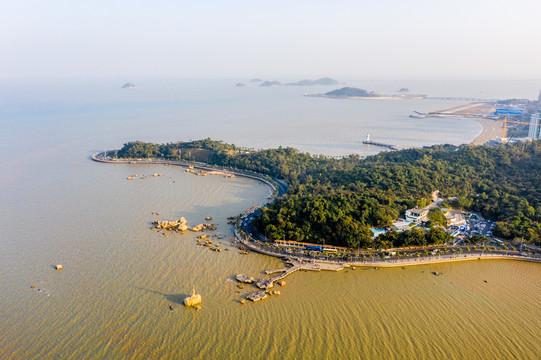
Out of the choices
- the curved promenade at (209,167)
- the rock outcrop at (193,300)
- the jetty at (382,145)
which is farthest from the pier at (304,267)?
the jetty at (382,145)

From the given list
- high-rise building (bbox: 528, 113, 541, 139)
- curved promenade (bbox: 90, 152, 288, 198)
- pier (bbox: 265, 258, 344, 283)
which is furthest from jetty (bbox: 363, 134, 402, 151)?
pier (bbox: 265, 258, 344, 283)

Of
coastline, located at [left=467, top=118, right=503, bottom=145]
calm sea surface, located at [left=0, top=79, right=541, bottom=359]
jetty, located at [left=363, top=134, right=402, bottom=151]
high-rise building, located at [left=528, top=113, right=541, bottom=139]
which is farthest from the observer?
coastline, located at [left=467, top=118, right=503, bottom=145]

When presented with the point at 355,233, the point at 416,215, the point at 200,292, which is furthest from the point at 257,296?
the point at 416,215

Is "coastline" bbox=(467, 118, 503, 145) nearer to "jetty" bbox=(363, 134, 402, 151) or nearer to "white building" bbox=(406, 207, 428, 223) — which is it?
"jetty" bbox=(363, 134, 402, 151)

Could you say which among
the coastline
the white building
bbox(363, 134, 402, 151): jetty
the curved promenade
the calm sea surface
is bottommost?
the calm sea surface

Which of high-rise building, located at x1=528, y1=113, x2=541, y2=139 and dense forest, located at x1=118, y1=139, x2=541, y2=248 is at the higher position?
high-rise building, located at x1=528, y1=113, x2=541, y2=139

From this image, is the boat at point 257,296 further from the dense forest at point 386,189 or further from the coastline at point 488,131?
the coastline at point 488,131

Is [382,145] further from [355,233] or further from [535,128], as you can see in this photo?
[355,233]

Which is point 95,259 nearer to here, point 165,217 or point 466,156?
point 165,217

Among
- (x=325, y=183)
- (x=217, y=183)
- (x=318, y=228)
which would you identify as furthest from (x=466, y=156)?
(x=217, y=183)

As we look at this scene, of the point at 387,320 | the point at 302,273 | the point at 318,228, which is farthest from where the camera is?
the point at 318,228
